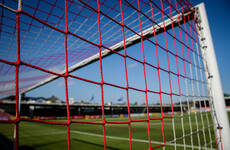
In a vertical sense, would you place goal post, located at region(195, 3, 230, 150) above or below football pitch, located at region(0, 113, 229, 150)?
above

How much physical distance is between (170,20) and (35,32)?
2.39 meters

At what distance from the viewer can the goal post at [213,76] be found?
2316 mm

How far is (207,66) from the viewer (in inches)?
104

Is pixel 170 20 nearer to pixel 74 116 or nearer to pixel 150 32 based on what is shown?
pixel 150 32

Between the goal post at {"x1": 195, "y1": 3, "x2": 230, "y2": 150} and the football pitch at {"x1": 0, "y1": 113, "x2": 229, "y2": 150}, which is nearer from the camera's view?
the goal post at {"x1": 195, "y1": 3, "x2": 230, "y2": 150}

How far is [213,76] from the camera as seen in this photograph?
2.53 m

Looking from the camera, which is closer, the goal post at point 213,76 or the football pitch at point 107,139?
the goal post at point 213,76

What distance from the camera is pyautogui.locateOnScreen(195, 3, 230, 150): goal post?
2316 mm

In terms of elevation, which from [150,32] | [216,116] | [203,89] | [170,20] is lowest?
[216,116]

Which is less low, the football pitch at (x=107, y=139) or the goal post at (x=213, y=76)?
the goal post at (x=213, y=76)

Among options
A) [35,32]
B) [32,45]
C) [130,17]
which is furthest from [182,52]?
[32,45]

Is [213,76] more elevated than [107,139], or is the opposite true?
[213,76]

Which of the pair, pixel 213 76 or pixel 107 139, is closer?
pixel 213 76

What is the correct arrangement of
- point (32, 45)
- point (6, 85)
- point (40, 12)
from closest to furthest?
point (40, 12) < point (32, 45) < point (6, 85)
